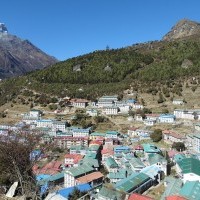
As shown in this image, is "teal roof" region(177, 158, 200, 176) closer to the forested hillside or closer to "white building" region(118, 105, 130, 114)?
"white building" region(118, 105, 130, 114)

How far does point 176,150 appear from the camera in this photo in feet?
158

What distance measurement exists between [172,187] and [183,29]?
123 m

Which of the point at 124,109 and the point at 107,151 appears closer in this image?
the point at 107,151

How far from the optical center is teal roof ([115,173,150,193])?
3400cm

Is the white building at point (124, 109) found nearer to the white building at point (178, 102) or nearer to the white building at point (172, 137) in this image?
the white building at point (178, 102)

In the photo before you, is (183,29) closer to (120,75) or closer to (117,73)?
(117,73)

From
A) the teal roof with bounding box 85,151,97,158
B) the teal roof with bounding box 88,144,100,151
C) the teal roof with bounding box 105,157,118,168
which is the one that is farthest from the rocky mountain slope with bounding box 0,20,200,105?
the teal roof with bounding box 105,157,118,168

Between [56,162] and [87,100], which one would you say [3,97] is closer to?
[87,100]

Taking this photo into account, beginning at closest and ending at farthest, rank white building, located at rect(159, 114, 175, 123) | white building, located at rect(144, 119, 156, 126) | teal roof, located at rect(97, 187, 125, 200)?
teal roof, located at rect(97, 187, 125, 200), white building, located at rect(159, 114, 175, 123), white building, located at rect(144, 119, 156, 126)

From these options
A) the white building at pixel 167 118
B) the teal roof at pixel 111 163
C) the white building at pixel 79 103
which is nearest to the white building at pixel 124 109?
the white building at pixel 79 103

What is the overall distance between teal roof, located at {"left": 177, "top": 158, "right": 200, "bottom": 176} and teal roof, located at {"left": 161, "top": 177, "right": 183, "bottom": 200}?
1.51 m

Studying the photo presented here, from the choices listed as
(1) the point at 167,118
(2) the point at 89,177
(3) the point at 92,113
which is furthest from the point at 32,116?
(2) the point at 89,177

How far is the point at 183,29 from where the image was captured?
147 m

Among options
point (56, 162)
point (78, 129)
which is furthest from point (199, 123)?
point (56, 162)
